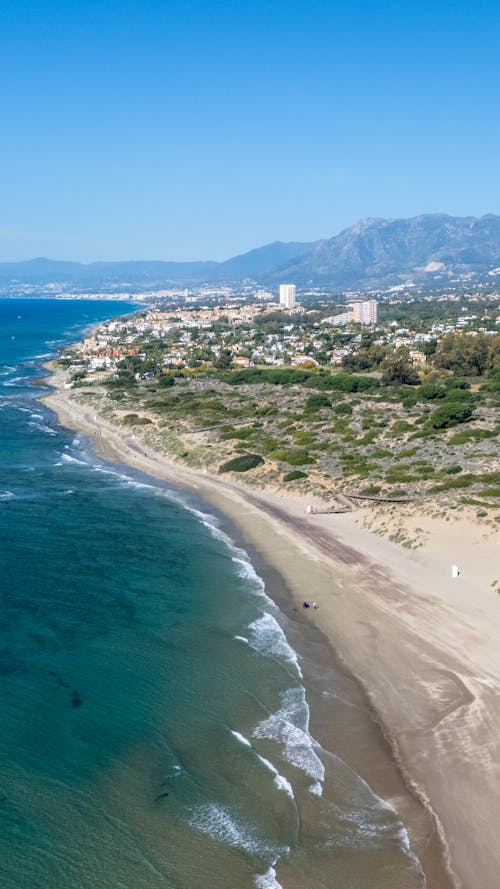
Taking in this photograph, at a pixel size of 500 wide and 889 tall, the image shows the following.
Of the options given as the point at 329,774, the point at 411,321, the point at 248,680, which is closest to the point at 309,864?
the point at 329,774

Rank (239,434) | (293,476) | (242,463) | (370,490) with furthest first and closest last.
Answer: (239,434) < (242,463) < (293,476) < (370,490)

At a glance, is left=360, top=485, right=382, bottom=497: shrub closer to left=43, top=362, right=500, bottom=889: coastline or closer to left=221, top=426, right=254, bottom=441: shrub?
left=43, top=362, right=500, bottom=889: coastline

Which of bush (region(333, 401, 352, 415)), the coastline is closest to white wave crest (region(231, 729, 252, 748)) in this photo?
the coastline

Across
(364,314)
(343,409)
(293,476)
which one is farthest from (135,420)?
(364,314)

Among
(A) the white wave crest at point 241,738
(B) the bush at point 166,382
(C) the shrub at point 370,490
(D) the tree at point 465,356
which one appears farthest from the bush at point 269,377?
(A) the white wave crest at point 241,738

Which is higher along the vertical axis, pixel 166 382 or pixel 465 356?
A: pixel 465 356

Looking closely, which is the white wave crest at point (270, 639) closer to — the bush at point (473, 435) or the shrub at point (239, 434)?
the bush at point (473, 435)

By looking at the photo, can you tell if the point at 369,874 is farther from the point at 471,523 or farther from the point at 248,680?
the point at 471,523

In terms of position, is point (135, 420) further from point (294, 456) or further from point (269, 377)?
point (269, 377)
